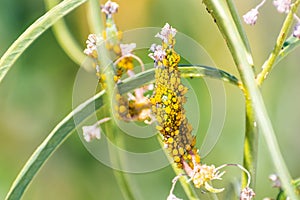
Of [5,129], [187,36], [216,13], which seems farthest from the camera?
[5,129]

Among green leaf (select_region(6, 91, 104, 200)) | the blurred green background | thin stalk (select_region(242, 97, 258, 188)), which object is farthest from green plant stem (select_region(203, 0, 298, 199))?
the blurred green background


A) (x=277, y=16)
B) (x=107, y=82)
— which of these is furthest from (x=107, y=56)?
(x=277, y=16)

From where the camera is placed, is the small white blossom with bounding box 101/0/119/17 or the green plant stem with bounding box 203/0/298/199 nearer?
the green plant stem with bounding box 203/0/298/199

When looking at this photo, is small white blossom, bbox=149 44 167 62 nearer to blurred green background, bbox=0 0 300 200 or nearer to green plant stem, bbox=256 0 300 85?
green plant stem, bbox=256 0 300 85

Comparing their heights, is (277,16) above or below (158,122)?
above

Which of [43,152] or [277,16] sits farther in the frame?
[277,16]

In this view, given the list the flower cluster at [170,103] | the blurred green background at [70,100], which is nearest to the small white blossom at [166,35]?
the flower cluster at [170,103]

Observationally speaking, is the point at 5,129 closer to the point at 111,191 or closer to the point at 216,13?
the point at 111,191
